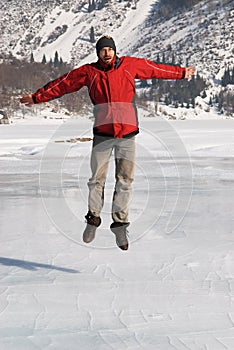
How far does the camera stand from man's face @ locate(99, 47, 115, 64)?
5020 millimetres

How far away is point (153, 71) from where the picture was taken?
17.3ft

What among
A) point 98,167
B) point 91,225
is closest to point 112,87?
point 98,167

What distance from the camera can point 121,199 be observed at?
5.65m

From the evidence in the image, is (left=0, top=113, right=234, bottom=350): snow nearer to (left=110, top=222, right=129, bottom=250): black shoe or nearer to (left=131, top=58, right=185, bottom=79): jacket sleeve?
(left=110, top=222, right=129, bottom=250): black shoe

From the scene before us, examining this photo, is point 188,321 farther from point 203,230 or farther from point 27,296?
point 203,230

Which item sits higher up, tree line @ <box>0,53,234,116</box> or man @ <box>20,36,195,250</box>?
man @ <box>20,36,195,250</box>

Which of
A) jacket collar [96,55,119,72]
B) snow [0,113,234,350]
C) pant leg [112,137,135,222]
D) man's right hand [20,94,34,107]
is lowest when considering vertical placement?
snow [0,113,234,350]

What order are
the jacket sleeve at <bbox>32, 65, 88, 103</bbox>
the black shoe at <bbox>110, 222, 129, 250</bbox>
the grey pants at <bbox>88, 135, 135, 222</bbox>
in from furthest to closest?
1. the black shoe at <bbox>110, 222, 129, 250</bbox>
2. the grey pants at <bbox>88, 135, 135, 222</bbox>
3. the jacket sleeve at <bbox>32, 65, 88, 103</bbox>

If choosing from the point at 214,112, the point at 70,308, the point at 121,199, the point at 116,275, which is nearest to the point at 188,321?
the point at 70,308

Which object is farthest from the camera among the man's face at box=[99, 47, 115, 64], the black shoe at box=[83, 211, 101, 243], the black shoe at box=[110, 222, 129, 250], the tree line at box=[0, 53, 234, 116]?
the tree line at box=[0, 53, 234, 116]

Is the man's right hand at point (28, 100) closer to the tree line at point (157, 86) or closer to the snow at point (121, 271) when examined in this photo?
the snow at point (121, 271)

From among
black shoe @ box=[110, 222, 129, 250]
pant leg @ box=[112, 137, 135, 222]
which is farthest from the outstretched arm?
black shoe @ box=[110, 222, 129, 250]

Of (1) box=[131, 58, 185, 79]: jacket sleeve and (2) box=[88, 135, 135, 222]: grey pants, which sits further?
(2) box=[88, 135, 135, 222]: grey pants

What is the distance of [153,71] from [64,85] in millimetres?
815
